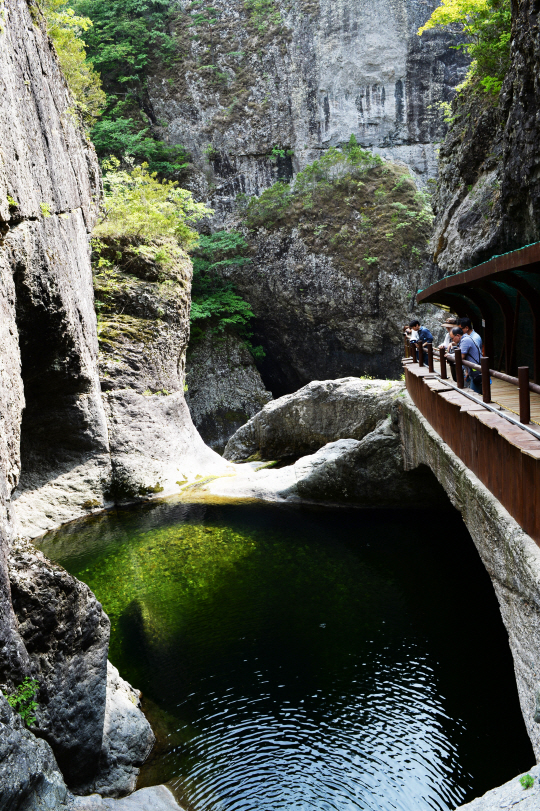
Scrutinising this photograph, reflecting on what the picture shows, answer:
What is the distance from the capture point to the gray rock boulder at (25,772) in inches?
193

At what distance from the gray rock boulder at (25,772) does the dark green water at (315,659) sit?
1.62 meters

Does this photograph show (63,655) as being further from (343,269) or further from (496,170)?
(343,269)

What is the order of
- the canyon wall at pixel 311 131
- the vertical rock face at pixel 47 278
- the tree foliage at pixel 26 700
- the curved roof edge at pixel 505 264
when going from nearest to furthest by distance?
the tree foliage at pixel 26 700 < the curved roof edge at pixel 505 264 < the vertical rock face at pixel 47 278 < the canyon wall at pixel 311 131

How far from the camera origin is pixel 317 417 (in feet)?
65.4

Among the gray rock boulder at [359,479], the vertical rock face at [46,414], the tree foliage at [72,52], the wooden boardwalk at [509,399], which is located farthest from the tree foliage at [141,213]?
the wooden boardwalk at [509,399]

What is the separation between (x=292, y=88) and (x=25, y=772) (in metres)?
34.0

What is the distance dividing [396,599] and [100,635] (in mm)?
5737

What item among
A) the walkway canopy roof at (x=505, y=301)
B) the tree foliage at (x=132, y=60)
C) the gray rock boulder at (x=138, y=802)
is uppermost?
the tree foliage at (x=132, y=60)

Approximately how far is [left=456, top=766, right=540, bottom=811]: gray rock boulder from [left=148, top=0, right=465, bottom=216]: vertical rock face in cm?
3121

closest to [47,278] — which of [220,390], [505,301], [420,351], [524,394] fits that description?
[420,351]

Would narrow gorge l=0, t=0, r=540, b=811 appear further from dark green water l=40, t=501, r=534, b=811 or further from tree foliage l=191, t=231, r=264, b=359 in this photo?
tree foliage l=191, t=231, r=264, b=359

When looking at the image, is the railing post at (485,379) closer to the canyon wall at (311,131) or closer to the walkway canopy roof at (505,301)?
the walkway canopy roof at (505,301)

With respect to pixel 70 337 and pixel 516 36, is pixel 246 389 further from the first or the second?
pixel 516 36

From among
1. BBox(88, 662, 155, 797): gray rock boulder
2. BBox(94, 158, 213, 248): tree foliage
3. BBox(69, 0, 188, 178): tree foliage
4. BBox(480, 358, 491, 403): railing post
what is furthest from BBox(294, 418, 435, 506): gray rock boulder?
BBox(69, 0, 188, 178): tree foliage
